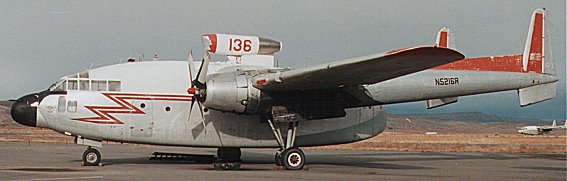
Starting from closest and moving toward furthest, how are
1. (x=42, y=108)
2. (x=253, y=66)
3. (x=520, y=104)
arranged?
(x=42, y=108)
(x=253, y=66)
(x=520, y=104)

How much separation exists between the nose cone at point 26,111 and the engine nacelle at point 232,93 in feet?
16.7

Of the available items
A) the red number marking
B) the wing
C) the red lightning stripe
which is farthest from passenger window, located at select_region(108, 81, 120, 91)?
the wing

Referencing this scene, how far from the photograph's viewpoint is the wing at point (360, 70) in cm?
1523

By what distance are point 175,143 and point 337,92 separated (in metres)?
5.25

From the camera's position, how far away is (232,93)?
711 inches

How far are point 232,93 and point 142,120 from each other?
335 centimetres

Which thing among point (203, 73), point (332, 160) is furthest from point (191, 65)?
point (332, 160)

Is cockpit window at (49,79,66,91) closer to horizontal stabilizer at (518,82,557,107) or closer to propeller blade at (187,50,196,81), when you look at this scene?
propeller blade at (187,50,196,81)

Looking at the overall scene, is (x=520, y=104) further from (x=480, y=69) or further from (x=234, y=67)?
(x=234, y=67)

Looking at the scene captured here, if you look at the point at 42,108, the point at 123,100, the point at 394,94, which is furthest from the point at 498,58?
the point at 42,108

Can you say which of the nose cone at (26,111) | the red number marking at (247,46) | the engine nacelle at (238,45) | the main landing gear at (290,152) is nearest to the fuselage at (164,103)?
the nose cone at (26,111)

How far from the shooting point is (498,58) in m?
21.0

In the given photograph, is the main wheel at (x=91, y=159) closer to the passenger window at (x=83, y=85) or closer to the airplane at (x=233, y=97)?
the airplane at (x=233, y=97)

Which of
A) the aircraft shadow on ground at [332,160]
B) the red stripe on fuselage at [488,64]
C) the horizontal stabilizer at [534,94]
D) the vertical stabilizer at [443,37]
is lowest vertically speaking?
the aircraft shadow on ground at [332,160]
